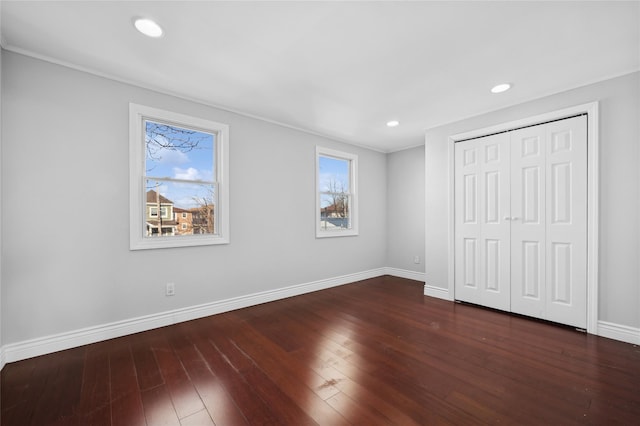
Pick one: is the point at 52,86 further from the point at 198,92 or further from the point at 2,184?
the point at 198,92

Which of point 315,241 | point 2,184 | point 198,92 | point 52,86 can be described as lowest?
point 315,241

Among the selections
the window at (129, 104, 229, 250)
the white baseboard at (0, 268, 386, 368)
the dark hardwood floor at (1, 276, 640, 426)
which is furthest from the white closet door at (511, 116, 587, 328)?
the window at (129, 104, 229, 250)

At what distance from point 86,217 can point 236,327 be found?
175 cm

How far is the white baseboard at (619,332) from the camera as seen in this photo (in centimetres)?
237

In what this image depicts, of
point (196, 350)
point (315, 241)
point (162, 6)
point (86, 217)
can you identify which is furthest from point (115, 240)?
point (315, 241)

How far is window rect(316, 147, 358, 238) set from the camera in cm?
433

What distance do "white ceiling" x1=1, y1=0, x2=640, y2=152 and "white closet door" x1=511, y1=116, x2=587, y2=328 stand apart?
58 cm

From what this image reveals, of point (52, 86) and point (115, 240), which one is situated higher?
point (52, 86)

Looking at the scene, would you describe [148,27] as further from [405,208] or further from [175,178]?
[405,208]

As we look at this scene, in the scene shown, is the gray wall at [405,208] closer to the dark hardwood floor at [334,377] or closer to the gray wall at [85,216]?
the dark hardwood floor at [334,377]

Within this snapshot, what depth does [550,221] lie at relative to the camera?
2.87 m

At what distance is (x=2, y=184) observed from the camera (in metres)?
2.09

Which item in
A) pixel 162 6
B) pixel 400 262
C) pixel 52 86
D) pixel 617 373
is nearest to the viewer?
pixel 162 6

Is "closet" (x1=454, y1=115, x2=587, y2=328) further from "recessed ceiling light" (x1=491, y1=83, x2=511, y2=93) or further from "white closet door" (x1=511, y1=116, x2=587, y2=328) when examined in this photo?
"recessed ceiling light" (x1=491, y1=83, x2=511, y2=93)
